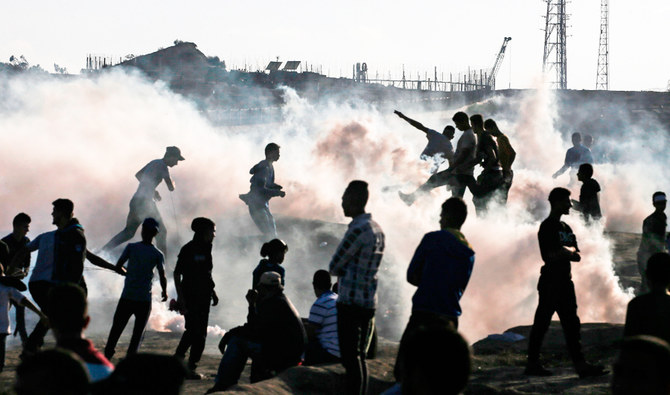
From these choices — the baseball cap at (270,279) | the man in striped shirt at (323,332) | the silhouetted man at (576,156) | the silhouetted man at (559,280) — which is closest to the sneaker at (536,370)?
the silhouetted man at (559,280)

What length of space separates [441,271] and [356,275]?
60 centimetres

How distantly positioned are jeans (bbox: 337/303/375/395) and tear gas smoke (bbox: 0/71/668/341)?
23.3 ft

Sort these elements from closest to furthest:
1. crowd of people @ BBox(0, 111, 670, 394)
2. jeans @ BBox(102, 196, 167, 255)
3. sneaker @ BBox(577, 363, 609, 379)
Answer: crowd of people @ BBox(0, 111, 670, 394) → sneaker @ BBox(577, 363, 609, 379) → jeans @ BBox(102, 196, 167, 255)

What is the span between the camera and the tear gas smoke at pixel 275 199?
1436 cm

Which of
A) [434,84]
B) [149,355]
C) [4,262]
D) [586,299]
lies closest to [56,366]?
[149,355]

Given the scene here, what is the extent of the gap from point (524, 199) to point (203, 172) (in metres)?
8.07

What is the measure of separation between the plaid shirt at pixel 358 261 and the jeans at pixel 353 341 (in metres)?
0.06

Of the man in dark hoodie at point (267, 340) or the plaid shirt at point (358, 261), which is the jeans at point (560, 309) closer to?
the man in dark hoodie at point (267, 340)

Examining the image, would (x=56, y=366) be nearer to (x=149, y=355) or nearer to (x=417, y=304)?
(x=149, y=355)

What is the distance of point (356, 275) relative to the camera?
662cm

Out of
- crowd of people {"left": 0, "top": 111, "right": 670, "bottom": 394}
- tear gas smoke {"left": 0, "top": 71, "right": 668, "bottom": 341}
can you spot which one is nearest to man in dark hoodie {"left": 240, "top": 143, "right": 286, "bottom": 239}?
tear gas smoke {"left": 0, "top": 71, "right": 668, "bottom": 341}

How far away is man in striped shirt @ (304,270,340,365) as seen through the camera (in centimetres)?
866

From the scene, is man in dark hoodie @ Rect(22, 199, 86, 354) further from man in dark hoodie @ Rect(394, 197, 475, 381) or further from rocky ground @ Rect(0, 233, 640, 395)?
man in dark hoodie @ Rect(394, 197, 475, 381)

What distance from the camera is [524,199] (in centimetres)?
2077
